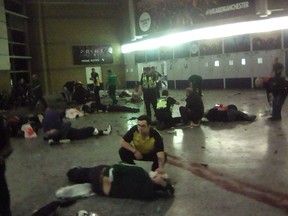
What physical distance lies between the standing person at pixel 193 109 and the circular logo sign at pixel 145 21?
202cm

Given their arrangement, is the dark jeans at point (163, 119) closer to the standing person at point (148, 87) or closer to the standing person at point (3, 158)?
the standing person at point (148, 87)

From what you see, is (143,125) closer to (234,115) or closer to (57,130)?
(57,130)

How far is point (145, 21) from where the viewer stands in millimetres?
9938

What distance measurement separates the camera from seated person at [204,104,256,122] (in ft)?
33.5

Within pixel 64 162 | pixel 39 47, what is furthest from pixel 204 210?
pixel 39 47

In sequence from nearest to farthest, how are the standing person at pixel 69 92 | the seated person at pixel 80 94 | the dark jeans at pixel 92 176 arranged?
the dark jeans at pixel 92 176 → the seated person at pixel 80 94 → the standing person at pixel 69 92

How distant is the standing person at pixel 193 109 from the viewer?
9.88 meters

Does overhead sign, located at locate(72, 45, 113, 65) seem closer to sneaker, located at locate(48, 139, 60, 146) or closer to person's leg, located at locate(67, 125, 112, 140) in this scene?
person's leg, located at locate(67, 125, 112, 140)

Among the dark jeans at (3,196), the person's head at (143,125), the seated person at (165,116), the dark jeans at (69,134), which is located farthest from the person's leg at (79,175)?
the seated person at (165,116)

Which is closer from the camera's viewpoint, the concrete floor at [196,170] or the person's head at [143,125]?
the concrete floor at [196,170]

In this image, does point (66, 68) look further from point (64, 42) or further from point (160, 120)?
point (160, 120)

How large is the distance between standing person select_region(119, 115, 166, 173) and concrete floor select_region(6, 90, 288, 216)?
1.86ft

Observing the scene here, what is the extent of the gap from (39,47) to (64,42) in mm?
1974

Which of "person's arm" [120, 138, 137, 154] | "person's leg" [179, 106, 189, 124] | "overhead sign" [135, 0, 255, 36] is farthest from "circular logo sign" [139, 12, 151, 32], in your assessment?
"person's arm" [120, 138, 137, 154]
